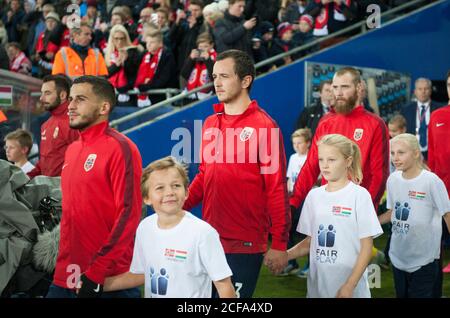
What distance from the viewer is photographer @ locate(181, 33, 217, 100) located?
12.3 m

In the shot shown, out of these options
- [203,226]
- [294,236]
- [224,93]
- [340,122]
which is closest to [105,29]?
[294,236]

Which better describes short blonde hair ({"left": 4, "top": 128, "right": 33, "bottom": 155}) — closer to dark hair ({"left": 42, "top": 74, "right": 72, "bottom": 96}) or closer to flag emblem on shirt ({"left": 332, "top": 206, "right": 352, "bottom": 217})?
dark hair ({"left": 42, "top": 74, "right": 72, "bottom": 96})

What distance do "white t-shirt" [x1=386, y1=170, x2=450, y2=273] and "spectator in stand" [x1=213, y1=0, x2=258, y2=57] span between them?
18.7 feet

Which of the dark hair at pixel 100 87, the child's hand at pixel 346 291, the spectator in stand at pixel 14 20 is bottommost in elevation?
the child's hand at pixel 346 291

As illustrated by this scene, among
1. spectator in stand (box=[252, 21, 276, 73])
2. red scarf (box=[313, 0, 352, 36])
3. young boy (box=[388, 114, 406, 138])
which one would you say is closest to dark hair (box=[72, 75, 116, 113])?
young boy (box=[388, 114, 406, 138])

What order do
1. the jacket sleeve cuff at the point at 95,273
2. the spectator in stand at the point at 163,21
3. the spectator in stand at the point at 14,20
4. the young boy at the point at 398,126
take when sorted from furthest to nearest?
the spectator in stand at the point at 14,20 → the spectator in stand at the point at 163,21 → the young boy at the point at 398,126 → the jacket sleeve cuff at the point at 95,273

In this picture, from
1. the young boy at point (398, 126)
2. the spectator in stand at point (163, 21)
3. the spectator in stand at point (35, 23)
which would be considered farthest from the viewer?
the spectator in stand at point (35, 23)

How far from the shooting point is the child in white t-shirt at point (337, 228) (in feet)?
17.6

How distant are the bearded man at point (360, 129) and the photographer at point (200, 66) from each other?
5.05 metres

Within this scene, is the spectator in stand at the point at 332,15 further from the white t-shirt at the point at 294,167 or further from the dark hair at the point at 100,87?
the dark hair at the point at 100,87

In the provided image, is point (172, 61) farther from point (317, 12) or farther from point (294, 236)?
point (294, 236)

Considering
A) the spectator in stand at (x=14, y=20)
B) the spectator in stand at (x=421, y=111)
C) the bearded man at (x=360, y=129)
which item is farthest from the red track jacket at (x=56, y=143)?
the spectator in stand at (x=14, y=20)

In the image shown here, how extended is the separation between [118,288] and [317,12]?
9.32 metres
